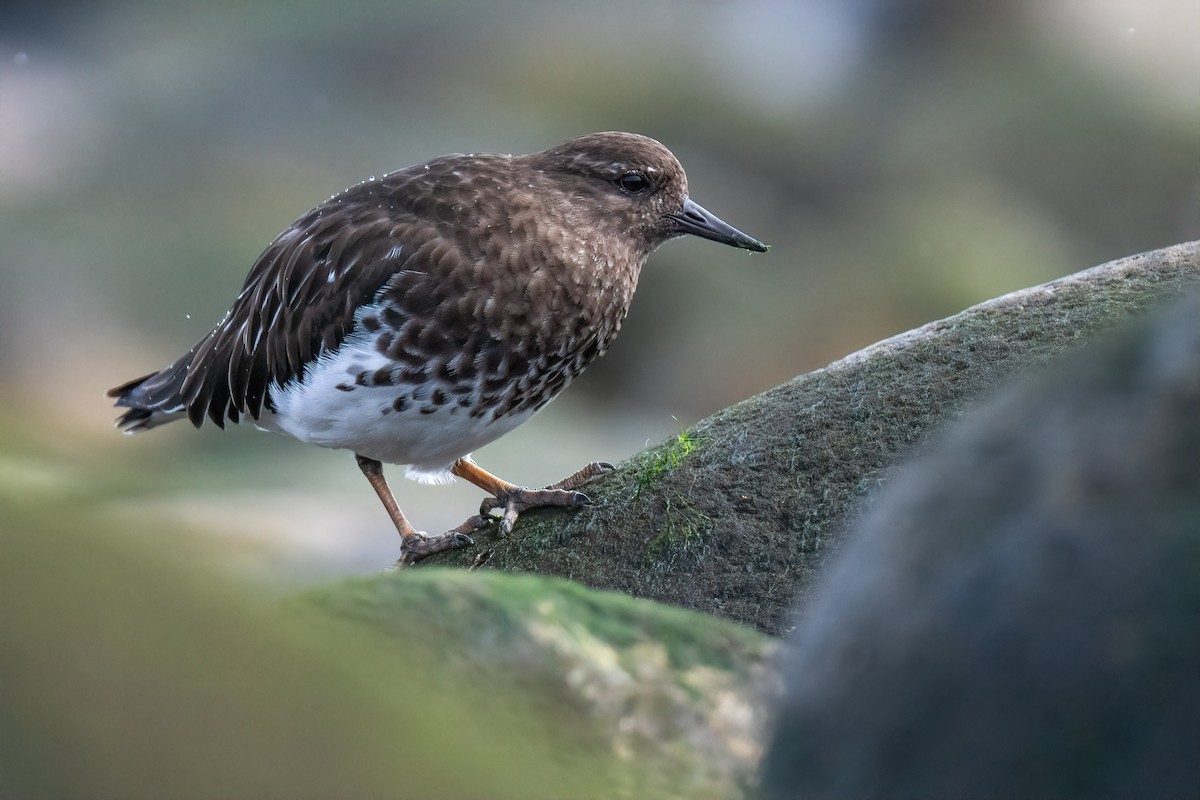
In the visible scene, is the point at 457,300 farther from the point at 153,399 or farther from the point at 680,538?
the point at 153,399

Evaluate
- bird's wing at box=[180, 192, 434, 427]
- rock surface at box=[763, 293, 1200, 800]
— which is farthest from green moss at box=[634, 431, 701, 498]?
rock surface at box=[763, 293, 1200, 800]

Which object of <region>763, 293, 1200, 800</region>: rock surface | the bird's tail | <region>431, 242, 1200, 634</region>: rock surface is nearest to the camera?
<region>763, 293, 1200, 800</region>: rock surface

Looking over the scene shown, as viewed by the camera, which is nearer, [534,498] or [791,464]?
[791,464]

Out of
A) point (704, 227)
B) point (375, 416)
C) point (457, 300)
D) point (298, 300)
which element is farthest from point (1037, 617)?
point (298, 300)

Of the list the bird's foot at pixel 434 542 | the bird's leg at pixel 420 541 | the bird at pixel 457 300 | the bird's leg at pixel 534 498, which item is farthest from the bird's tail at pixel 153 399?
the bird's leg at pixel 534 498

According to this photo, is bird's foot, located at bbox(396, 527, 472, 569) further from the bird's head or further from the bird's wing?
the bird's head

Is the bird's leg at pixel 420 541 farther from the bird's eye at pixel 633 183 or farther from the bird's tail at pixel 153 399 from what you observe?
the bird's eye at pixel 633 183

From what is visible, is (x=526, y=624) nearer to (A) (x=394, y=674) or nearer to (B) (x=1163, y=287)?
(A) (x=394, y=674)
